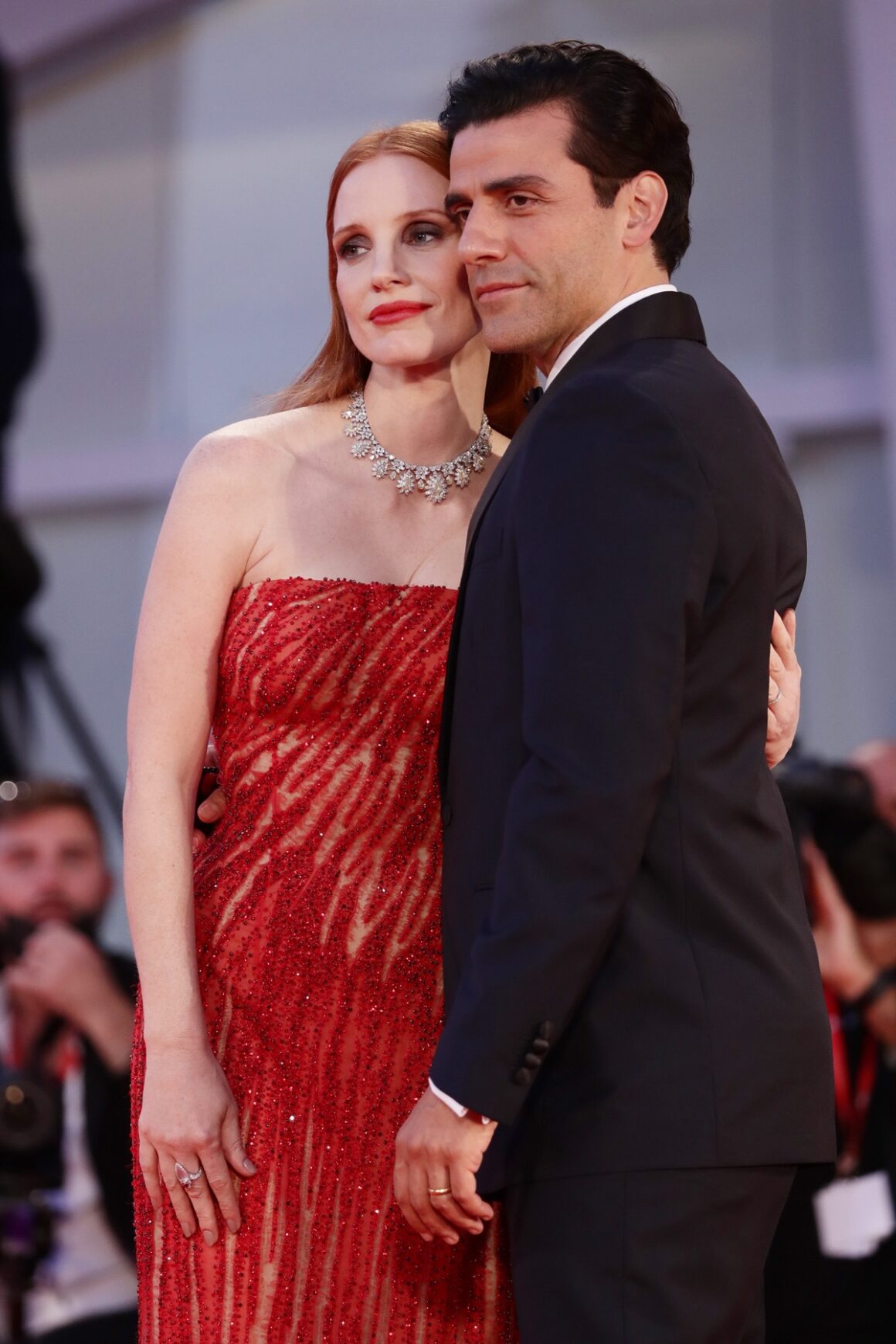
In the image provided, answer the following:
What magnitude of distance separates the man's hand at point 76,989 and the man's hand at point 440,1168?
2.01 metres

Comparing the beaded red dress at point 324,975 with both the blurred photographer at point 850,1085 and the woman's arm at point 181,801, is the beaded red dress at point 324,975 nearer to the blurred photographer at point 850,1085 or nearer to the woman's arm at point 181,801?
the woman's arm at point 181,801

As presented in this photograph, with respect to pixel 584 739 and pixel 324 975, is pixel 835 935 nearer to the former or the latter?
pixel 324 975

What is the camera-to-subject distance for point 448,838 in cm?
175

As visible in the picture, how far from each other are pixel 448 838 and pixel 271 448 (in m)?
0.62

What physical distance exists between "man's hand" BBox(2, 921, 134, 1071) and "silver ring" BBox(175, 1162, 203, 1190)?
1692mm

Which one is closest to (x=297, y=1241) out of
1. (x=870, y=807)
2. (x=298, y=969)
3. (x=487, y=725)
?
(x=298, y=969)

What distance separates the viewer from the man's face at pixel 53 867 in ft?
12.9

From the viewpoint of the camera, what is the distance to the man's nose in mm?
1817

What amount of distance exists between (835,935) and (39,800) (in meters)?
1.90

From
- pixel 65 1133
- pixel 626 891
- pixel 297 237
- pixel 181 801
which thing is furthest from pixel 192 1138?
pixel 297 237

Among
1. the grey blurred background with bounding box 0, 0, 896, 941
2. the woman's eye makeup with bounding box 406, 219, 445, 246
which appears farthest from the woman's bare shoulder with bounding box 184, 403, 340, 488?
the grey blurred background with bounding box 0, 0, 896, 941

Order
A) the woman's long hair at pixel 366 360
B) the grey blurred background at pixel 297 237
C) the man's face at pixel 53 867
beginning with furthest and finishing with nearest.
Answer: the grey blurred background at pixel 297 237, the man's face at pixel 53 867, the woman's long hair at pixel 366 360

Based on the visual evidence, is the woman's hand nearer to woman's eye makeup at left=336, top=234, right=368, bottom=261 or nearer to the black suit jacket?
the black suit jacket

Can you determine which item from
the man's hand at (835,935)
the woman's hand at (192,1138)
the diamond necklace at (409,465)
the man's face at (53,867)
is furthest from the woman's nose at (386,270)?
the man's face at (53,867)
